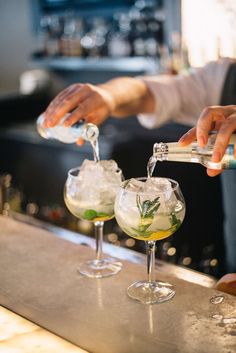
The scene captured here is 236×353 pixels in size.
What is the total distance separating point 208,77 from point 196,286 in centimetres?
137

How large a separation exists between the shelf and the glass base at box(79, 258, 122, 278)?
3.40 metres

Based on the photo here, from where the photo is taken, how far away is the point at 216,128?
1411 mm

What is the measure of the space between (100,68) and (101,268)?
13.4ft

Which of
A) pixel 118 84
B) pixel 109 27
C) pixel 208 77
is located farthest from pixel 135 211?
pixel 109 27

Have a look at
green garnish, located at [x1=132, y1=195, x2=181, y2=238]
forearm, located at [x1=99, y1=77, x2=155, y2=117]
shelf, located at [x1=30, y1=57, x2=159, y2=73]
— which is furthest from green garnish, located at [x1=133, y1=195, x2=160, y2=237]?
shelf, located at [x1=30, y1=57, x2=159, y2=73]

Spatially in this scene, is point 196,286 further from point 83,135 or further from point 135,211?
point 83,135

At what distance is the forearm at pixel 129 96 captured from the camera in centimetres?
221

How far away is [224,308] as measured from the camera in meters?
1.21

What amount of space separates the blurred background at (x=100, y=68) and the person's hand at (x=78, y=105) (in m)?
1.16

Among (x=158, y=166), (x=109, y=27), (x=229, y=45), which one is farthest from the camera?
(x=109, y=27)

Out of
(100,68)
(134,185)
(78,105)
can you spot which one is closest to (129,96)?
(78,105)

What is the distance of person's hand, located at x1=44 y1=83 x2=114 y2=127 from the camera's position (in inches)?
65.9

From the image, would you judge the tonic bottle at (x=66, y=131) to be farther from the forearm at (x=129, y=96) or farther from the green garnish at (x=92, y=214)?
the forearm at (x=129, y=96)

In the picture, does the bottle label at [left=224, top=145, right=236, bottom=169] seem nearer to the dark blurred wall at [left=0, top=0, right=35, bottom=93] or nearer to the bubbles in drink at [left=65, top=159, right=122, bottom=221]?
the bubbles in drink at [left=65, top=159, right=122, bottom=221]
